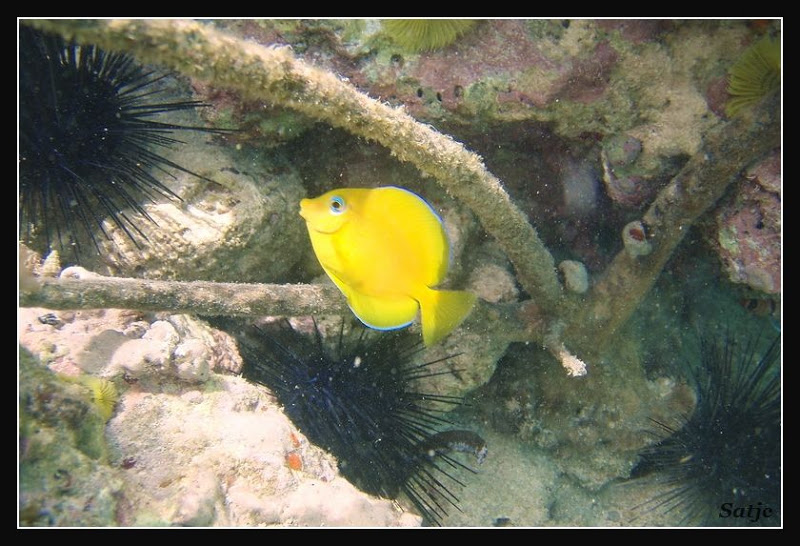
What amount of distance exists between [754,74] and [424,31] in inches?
76.8

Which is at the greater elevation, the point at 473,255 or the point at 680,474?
the point at 473,255

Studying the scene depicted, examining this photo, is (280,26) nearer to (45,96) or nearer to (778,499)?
(45,96)

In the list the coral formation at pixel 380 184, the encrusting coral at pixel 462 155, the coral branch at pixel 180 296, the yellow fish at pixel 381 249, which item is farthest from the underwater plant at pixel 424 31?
the coral branch at pixel 180 296

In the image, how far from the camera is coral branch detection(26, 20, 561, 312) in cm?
158

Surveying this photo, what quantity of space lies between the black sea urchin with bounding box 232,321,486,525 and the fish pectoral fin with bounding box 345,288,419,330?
1460mm

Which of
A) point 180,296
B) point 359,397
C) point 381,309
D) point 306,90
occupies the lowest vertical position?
point 359,397

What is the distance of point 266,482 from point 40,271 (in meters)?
2.05

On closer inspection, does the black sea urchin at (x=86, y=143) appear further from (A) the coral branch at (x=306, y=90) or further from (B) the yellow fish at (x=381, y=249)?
(B) the yellow fish at (x=381, y=249)

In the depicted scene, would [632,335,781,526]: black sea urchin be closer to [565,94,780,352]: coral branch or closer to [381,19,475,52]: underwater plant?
[565,94,780,352]: coral branch

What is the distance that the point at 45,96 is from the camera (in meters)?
2.73

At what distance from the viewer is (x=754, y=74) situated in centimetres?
256

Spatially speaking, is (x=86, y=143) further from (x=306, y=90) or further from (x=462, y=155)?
(x=462, y=155)

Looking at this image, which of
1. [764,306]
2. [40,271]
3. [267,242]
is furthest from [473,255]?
[40,271]

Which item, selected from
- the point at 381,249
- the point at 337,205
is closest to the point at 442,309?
the point at 381,249
